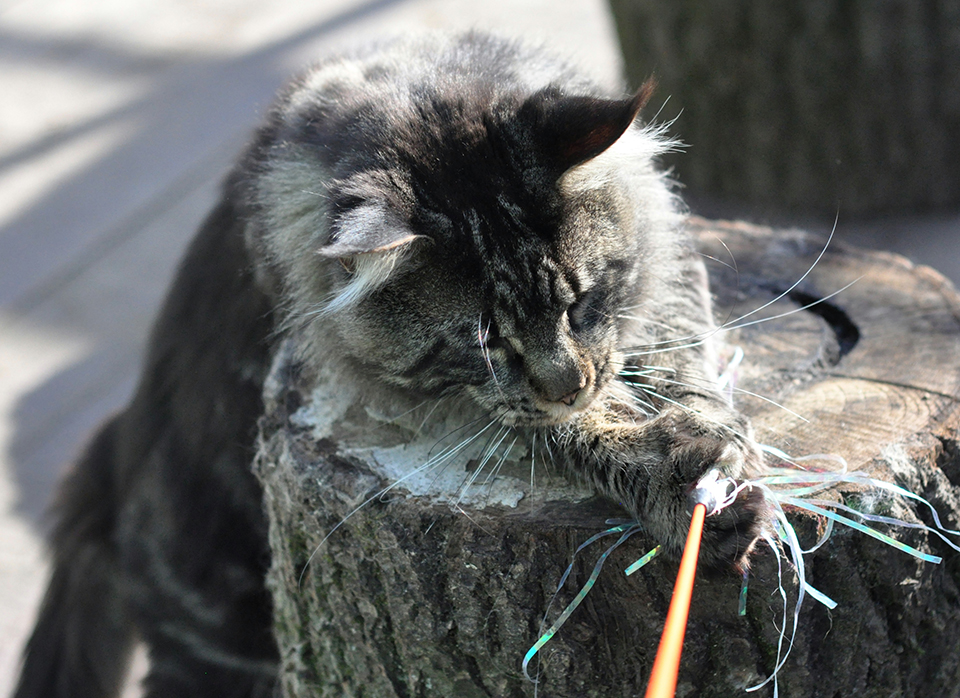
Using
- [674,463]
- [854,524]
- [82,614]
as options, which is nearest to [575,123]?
[674,463]

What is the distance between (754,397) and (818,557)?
510 millimetres

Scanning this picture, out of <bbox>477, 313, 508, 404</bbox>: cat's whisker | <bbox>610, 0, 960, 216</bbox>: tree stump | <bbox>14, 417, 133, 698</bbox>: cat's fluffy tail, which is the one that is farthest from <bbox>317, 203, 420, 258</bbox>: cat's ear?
<bbox>610, 0, 960, 216</bbox>: tree stump

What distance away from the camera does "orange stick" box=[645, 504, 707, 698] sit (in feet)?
3.43

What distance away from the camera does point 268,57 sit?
6.21 metres

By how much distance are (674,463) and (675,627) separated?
0.46 m

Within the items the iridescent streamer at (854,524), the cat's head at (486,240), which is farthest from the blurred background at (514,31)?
the iridescent streamer at (854,524)

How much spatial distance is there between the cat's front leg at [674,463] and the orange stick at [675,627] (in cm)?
5

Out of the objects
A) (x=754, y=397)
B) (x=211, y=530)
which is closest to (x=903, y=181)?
(x=754, y=397)

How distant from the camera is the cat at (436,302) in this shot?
165 cm

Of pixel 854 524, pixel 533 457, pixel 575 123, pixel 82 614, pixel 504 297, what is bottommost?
pixel 82 614

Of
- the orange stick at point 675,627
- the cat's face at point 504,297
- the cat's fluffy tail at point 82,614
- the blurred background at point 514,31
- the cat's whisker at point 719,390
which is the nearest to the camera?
the orange stick at point 675,627

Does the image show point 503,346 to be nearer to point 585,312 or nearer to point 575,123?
point 585,312

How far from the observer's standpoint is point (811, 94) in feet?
13.7

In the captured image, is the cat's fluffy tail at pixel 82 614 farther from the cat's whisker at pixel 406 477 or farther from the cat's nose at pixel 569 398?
the cat's nose at pixel 569 398
